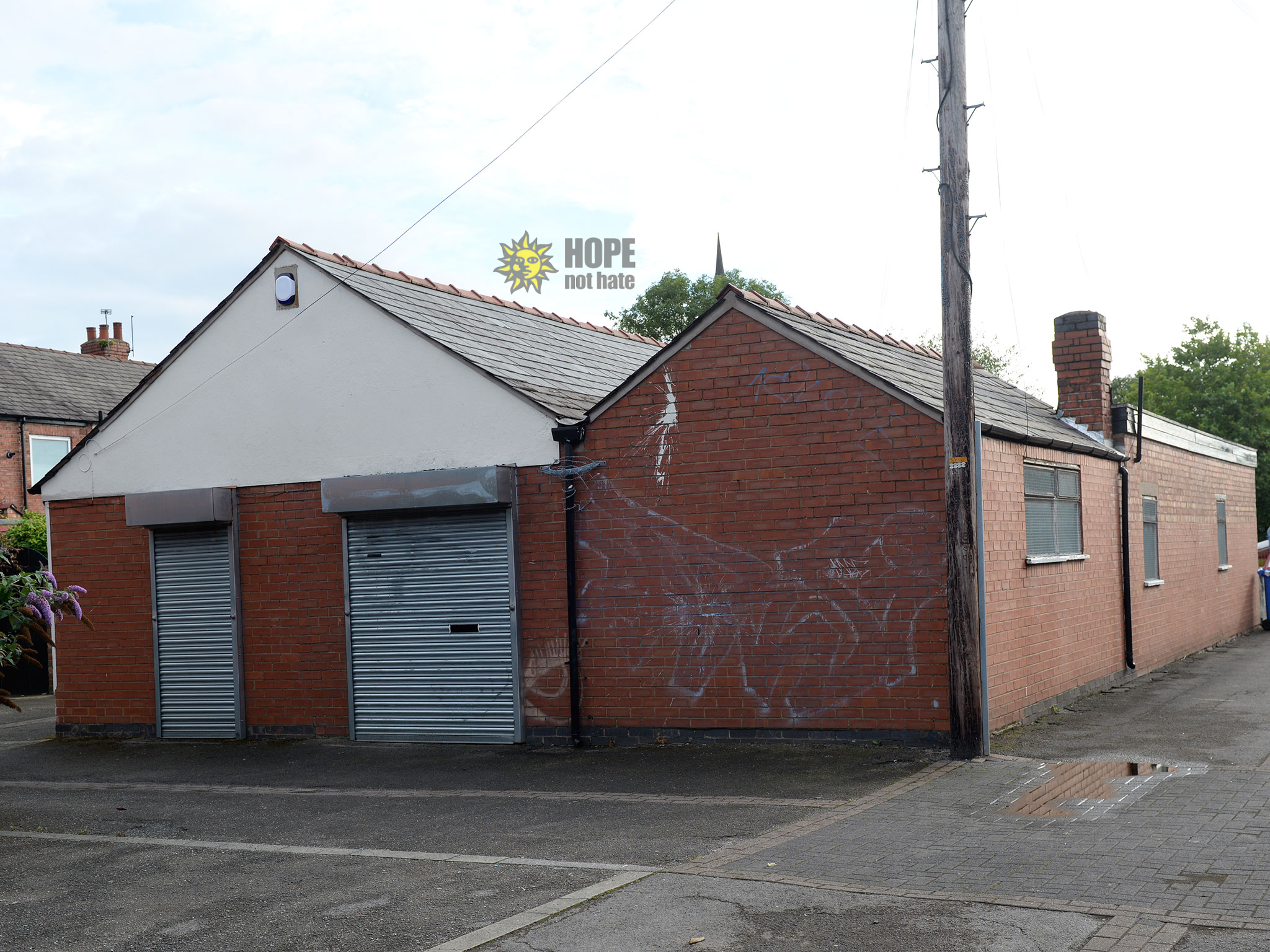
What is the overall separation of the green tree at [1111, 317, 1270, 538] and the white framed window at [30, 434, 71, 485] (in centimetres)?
3436

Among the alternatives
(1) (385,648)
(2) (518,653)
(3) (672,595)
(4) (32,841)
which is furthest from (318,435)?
(4) (32,841)

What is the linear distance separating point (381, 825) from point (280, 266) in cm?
725

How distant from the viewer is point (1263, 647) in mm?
19844

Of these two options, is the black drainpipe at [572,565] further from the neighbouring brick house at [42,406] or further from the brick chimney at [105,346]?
the brick chimney at [105,346]

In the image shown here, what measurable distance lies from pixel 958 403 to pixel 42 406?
25.8 m

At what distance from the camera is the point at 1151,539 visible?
17.5m

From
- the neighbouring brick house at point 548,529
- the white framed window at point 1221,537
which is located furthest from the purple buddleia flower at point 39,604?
the white framed window at point 1221,537

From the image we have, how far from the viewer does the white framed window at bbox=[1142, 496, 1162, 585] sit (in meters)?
17.1

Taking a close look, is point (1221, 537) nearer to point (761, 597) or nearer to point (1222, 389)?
point (761, 597)

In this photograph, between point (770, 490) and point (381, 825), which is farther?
point (770, 490)

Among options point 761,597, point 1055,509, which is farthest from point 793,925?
point 1055,509

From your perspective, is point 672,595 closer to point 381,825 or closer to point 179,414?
point 381,825

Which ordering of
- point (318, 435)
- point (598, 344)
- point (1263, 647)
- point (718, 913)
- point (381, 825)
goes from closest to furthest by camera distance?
1. point (718, 913)
2. point (381, 825)
3. point (318, 435)
4. point (598, 344)
5. point (1263, 647)

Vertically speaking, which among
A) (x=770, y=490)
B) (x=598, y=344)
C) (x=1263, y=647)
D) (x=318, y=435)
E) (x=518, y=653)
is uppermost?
(x=598, y=344)
